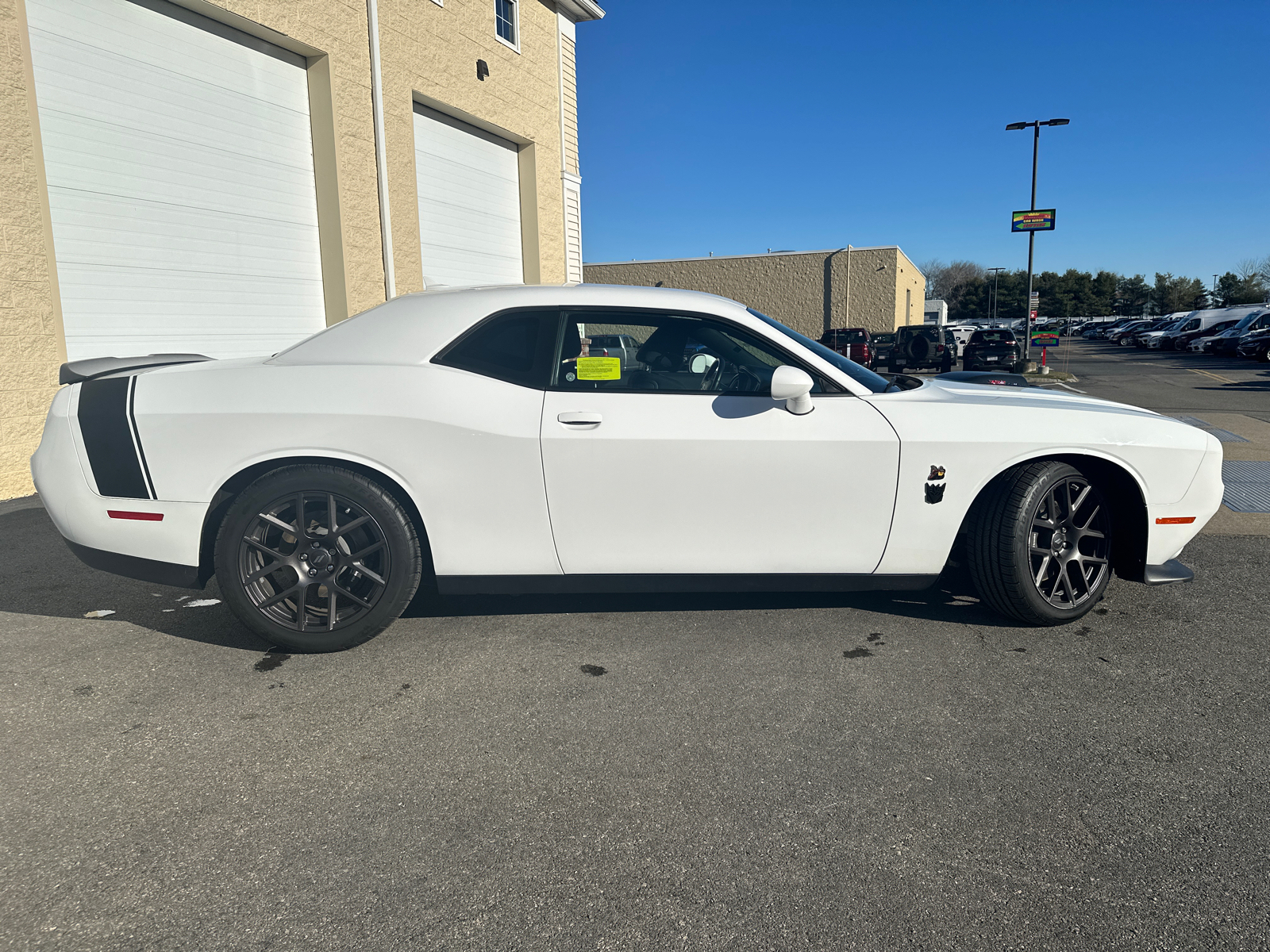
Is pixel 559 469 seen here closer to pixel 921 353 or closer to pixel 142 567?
pixel 142 567

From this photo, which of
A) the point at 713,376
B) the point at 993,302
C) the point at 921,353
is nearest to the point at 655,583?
the point at 713,376

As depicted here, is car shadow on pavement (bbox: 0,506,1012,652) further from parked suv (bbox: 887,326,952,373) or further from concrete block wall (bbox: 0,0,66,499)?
parked suv (bbox: 887,326,952,373)

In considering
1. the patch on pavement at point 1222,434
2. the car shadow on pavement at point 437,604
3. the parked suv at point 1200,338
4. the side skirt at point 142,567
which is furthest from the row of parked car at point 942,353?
the side skirt at point 142,567

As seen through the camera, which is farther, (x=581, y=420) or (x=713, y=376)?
(x=713, y=376)

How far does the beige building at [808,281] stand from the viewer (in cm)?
4591

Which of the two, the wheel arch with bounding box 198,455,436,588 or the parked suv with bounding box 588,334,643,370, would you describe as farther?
the parked suv with bounding box 588,334,643,370

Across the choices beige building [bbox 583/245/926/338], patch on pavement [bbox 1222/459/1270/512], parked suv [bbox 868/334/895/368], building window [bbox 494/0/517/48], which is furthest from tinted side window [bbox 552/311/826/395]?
beige building [bbox 583/245/926/338]

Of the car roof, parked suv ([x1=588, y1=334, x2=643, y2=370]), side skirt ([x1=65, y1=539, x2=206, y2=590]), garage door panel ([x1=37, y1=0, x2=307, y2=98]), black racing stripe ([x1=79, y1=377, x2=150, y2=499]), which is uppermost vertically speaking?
garage door panel ([x1=37, y1=0, x2=307, y2=98])

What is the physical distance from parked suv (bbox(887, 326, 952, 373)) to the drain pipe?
18348 millimetres

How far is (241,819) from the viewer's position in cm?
237

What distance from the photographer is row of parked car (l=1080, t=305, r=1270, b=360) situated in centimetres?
2962

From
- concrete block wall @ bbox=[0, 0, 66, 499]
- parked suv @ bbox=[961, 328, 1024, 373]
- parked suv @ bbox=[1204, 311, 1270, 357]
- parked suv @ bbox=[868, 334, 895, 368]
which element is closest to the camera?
concrete block wall @ bbox=[0, 0, 66, 499]

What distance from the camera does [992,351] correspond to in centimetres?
2666

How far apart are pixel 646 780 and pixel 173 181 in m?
9.03
